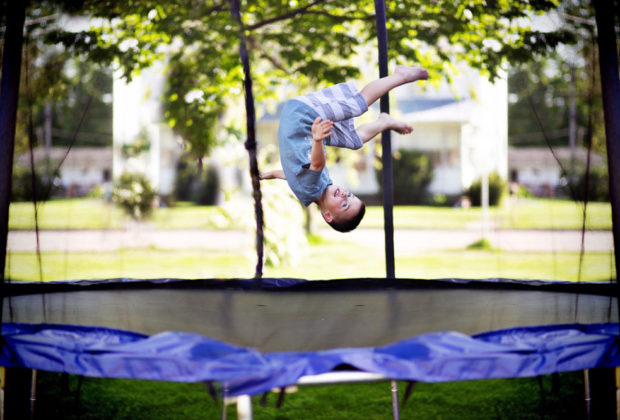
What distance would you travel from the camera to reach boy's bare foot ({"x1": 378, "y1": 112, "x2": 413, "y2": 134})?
178 centimetres

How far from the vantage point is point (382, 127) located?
1885mm

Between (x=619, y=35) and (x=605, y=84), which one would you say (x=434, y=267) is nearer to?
(x=619, y=35)

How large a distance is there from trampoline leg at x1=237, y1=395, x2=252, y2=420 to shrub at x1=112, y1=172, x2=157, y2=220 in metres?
4.96

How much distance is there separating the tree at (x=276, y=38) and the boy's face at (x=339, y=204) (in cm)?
107

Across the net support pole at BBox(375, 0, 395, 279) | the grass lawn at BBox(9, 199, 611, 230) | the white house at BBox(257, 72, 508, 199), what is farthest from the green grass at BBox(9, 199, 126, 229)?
the net support pole at BBox(375, 0, 395, 279)

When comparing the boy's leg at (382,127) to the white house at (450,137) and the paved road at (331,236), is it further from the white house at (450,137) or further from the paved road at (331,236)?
the white house at (450,137)

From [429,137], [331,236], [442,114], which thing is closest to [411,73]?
[331,236]

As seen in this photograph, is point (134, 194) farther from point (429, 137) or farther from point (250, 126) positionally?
point (429, 137)

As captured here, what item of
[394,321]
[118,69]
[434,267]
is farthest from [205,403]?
[434,267]

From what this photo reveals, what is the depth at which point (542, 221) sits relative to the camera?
7766mm

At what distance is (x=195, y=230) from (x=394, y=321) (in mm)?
5773

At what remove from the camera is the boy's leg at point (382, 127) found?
1789 millimetres

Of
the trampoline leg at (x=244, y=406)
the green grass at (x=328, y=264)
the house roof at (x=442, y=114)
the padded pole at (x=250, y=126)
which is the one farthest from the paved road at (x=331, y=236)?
the trampoline leg at (x=244, y=406)

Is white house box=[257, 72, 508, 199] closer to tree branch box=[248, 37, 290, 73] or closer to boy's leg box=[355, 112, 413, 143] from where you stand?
tree branch box=[248, 37, 290, 73]
